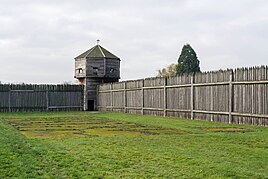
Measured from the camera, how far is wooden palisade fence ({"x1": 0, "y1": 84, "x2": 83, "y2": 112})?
33375mm

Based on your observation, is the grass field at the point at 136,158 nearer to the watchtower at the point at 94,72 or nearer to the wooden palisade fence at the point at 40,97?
the wooden palisade fence at the point at 40,97

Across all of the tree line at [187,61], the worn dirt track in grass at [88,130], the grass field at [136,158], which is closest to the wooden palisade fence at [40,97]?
the tree line at [187,61]

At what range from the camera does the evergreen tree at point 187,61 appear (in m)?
49.7

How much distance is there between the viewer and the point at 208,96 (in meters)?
18.9

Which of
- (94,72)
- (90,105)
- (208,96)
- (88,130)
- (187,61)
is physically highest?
(187,61)

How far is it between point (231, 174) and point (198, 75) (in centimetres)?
1413

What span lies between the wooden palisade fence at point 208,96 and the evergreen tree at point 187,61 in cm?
2151

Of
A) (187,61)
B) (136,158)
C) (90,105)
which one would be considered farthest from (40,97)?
(136,158)

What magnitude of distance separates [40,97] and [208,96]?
19.0 m

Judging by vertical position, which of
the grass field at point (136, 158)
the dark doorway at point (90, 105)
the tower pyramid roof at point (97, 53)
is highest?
the tower pyramid roof at point (97, 53)

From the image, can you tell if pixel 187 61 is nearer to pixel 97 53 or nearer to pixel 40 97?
pixel 97 53

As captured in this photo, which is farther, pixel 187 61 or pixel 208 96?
pixel 187 61

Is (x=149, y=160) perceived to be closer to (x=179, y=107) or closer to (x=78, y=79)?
(x=179, y=107)

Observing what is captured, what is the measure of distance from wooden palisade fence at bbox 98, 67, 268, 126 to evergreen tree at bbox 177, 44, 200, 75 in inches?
847
